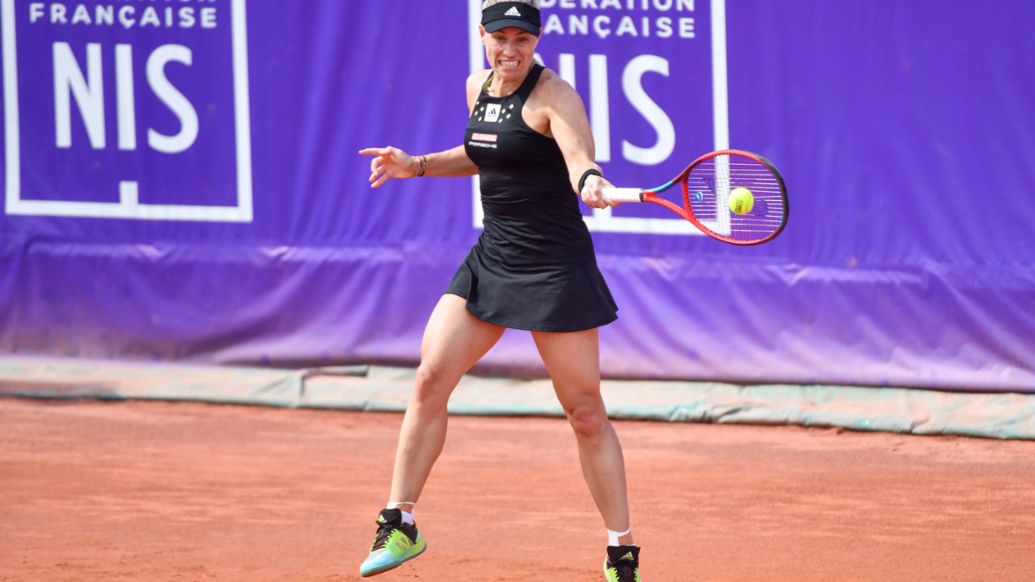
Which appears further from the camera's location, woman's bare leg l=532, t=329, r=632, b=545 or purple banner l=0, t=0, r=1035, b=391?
purple banner l=0, t=0, r=1035, b=391

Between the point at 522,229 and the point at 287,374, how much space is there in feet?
12.4

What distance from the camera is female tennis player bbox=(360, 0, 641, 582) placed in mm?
4168

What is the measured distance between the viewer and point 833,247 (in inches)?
279

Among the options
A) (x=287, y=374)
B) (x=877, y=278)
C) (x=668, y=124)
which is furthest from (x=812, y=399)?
(x=287, y=374)

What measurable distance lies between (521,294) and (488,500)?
1.86 metres

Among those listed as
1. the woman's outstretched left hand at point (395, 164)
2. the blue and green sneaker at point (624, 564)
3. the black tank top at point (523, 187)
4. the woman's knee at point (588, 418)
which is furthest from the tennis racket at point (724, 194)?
the blue and green sneaker at point (624, 564)

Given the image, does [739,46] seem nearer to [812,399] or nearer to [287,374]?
[812,399]

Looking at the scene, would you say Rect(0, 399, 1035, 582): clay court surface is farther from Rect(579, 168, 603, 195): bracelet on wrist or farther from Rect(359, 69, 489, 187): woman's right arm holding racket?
Rect(579, 168, 603, 195): bracelet on wrist

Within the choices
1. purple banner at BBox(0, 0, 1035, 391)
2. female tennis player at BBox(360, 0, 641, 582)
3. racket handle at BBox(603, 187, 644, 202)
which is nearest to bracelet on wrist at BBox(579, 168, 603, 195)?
racket handle at BBox(603, 187, 644, 202)

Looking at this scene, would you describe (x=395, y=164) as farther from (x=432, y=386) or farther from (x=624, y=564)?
(x=624, y=564)

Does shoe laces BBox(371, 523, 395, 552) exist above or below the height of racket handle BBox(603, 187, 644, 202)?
below

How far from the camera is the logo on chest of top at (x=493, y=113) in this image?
4.19 metres

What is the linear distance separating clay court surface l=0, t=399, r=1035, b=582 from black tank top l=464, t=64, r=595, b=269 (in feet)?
3.43

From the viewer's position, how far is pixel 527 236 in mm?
4266
